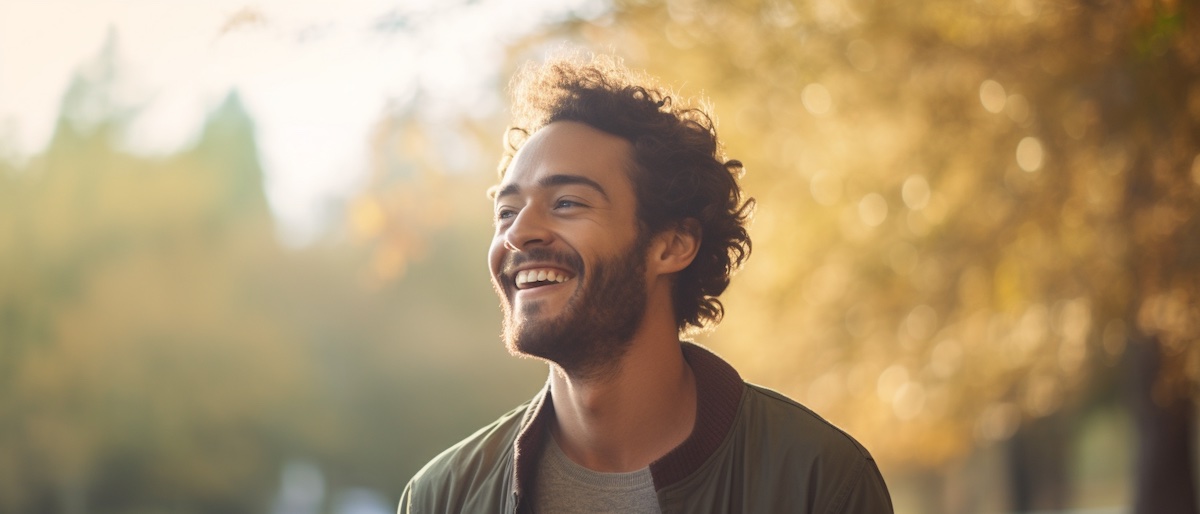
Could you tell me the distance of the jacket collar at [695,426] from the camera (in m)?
2.70

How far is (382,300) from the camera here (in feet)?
83.2

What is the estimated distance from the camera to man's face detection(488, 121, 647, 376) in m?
2.78

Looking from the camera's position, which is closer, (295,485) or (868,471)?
(868,471)

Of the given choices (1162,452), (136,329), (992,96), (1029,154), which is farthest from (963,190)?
(136,329)

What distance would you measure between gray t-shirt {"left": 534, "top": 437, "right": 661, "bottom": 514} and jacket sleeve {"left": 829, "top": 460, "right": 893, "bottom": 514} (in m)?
0.43

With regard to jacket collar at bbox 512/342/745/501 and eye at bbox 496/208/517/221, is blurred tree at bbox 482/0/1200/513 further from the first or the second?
jacket collar at bbox 512/342/745/501

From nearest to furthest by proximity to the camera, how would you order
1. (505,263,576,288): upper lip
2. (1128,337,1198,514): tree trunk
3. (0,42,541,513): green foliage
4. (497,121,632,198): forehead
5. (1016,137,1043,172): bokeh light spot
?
(505,263,576,288): upper lip, (497,121,632,198): forehead, (1016,137,1043,172): bokeh light spot, (1128,337,1198,514): tree trunk, (0,42,541,513): green foliage

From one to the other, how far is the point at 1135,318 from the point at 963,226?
984mm

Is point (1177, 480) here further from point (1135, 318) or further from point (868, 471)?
point (868, 471)

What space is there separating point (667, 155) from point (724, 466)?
33.1 inches

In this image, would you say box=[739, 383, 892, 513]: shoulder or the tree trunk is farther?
the tree trunk

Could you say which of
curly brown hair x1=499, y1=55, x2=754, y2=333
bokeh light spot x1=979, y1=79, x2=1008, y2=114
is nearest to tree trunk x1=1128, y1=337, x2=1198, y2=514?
bokeh light spot x1=979, y1=79, x2=1008, y2=114

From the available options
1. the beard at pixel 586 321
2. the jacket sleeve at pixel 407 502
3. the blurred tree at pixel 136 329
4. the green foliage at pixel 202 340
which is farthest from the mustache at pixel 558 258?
the green foliage at pixel 202 340

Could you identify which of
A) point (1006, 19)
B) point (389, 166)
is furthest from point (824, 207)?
point (389, 166)
